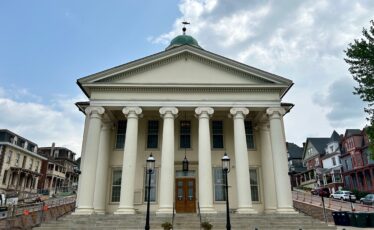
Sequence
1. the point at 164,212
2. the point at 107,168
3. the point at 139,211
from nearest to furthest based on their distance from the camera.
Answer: the point at 164,212 < the point at 139,211 < the point at 107,168

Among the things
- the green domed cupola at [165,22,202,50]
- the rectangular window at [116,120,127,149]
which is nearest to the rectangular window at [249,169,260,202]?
the rectangular window at [116,120,127,149]

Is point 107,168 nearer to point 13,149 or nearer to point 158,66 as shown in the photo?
point 158,66

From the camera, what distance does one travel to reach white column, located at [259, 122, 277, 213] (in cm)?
2097

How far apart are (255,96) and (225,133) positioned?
399cm

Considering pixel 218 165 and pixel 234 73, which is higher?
pixel 234 73

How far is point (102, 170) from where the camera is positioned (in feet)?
68.2

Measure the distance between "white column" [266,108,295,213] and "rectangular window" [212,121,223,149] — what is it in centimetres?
436

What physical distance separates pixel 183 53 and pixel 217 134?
6577 millimetres

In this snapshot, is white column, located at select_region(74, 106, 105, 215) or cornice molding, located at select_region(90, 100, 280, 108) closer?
white column, located at select_region(74, 106, 105, 215)

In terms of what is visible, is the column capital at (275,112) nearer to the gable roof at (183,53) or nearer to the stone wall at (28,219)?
the gable roof at (183,53)

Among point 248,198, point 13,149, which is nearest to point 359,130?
point 248,198

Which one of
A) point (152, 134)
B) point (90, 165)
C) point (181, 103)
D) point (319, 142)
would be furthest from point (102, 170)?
point (319, 142)

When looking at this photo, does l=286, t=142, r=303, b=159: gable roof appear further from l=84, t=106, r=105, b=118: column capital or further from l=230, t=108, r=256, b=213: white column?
l=84, t=106, r=105, b=118: column capital

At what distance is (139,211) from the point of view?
20266mm
